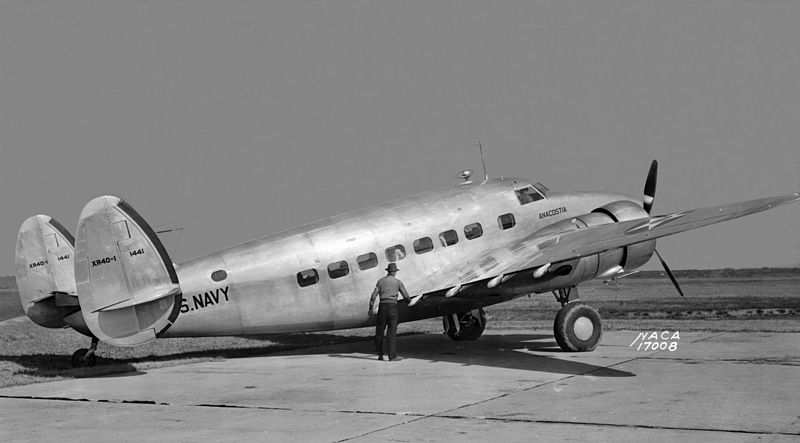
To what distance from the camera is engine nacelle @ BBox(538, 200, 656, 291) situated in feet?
61.3

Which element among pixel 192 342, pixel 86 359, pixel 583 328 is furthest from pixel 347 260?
pixel 192 342

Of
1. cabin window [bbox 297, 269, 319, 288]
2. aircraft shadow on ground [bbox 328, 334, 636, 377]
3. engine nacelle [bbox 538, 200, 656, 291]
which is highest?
cabin window [bbox 297, 269, 319, 288]

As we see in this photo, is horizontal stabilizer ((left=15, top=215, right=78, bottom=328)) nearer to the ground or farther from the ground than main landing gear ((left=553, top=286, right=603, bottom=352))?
farther from the ground

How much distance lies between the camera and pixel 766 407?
1126 cm

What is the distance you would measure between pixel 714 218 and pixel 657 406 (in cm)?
602

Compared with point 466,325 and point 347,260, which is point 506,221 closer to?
point 466,325

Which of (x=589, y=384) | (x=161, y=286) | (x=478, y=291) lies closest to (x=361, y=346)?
(x=478, y=291)

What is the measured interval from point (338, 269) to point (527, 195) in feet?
17.5

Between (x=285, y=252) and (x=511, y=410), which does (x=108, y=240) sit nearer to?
(x=285, y=252)

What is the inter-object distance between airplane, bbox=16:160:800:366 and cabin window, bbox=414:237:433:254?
1.4 inches

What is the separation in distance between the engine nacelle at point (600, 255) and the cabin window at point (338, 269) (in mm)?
4155

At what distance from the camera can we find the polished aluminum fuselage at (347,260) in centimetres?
1725

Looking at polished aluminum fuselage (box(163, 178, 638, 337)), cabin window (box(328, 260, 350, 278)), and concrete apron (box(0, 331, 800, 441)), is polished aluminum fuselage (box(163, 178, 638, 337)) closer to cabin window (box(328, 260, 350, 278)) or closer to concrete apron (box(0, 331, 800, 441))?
cabin window (box(328, 260, 350, 278))

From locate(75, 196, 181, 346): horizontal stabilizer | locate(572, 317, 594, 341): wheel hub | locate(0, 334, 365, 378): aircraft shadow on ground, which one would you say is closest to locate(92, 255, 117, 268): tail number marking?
locate(75, 196, 181, 346): horizontal stabilizer
